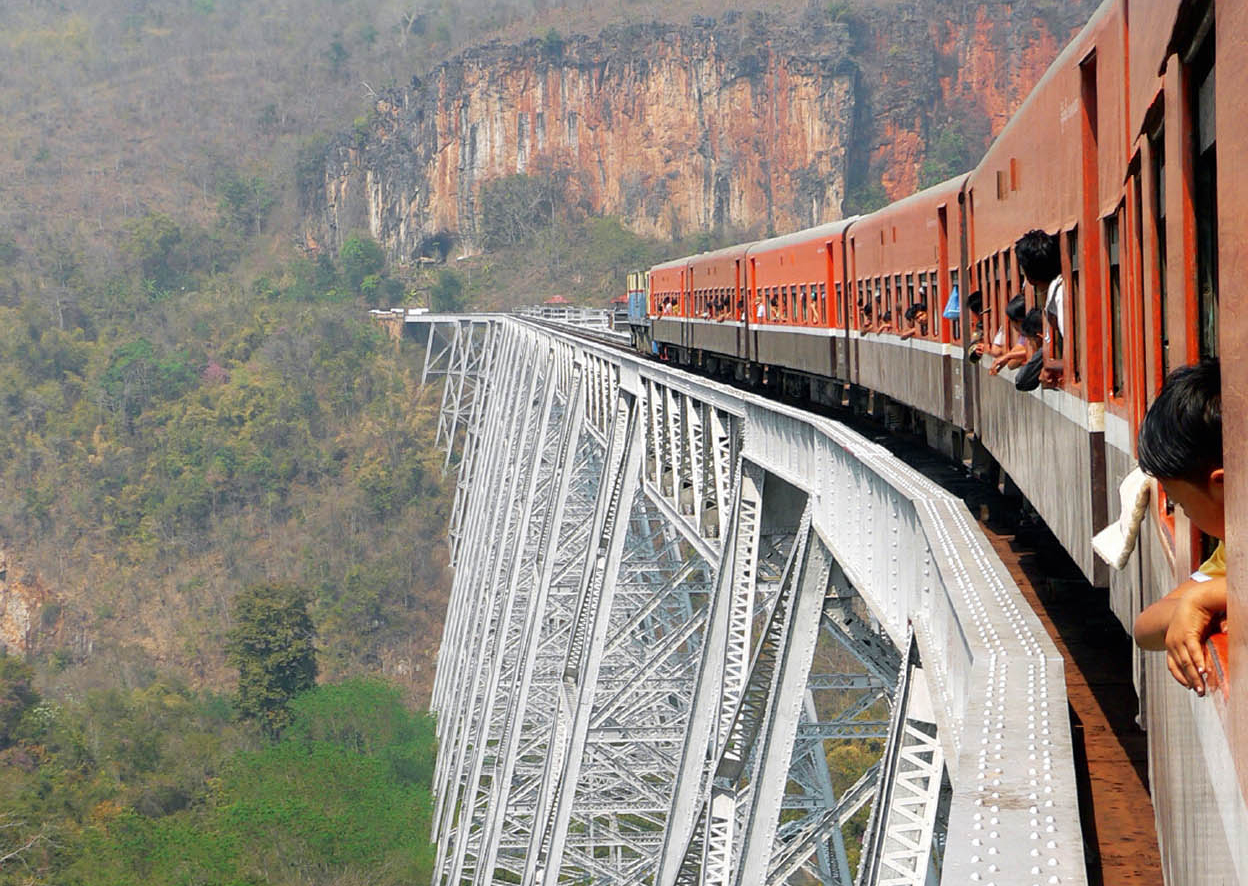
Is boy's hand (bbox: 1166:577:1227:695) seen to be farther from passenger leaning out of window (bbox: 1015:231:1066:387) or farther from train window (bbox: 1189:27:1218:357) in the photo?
passenger leaning out of window (bbox: 1015:231:1066:387)

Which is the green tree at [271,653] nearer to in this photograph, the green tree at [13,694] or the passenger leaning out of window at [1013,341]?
the green tree at [13,694]

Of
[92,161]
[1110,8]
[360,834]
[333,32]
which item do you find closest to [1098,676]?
[1110,8]

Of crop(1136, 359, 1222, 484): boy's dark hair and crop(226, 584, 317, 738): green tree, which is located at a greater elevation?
crop(1136, 359, 1222, 484): boy's dark hair

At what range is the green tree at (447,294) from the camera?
336 ft

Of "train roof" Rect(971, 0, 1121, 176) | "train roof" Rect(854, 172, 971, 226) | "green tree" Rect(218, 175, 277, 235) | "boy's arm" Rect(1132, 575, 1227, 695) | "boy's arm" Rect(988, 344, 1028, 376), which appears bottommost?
"boy's arm" Rect(1132, 575, 1227, 695)

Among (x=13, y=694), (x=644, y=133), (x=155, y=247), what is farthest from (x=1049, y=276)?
(x=155, y=247)

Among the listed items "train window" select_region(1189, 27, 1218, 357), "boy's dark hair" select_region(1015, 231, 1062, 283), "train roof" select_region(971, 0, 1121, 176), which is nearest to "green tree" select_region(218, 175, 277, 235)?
"train roof" select_region(971, 0, 1121, 176)

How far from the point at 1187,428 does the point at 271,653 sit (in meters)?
58.1

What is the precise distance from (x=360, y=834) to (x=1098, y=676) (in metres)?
34.5

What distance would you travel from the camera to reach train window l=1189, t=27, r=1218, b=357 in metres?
2.85

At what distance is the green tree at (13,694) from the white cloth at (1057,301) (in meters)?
47.3

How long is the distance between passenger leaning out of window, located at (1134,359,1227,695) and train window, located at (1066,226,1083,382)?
3.59 metres

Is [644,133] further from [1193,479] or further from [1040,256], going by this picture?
[1193,479]

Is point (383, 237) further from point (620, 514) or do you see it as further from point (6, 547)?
point (620, 514)
